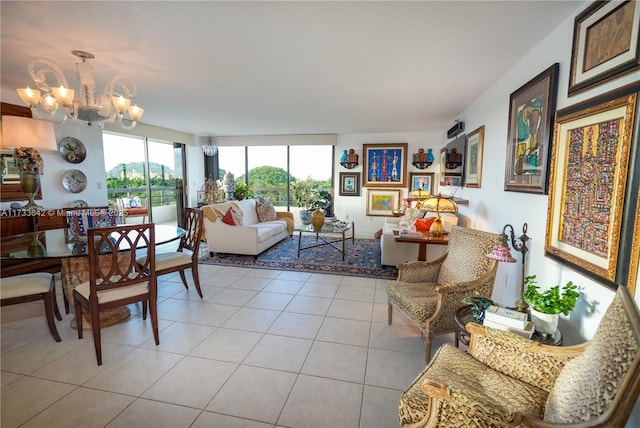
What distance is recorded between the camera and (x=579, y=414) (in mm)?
920

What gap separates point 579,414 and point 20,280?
3.40 m

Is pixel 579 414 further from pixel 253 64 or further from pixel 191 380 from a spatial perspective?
pixel 253 64

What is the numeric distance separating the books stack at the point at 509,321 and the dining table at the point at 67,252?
2511 millimetres

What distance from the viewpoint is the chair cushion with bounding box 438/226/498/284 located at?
2.20 metres

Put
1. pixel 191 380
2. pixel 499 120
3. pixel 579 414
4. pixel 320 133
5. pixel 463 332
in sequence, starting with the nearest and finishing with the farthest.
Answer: pixel 579 414 < pixel 463 332 < pixel 191 380 < pixel 499 120 < pixel 320 133

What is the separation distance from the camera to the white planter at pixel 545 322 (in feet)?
4.97

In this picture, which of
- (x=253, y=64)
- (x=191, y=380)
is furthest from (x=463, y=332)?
(x=253, y=64)

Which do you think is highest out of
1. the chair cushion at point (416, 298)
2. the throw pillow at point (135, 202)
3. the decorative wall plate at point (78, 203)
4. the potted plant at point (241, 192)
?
the potted plant at point (241, 192)

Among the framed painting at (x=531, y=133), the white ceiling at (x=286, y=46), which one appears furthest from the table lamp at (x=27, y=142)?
the framed painting at (x=531, y=133)

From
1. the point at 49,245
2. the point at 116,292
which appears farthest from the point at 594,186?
the point at 49,245

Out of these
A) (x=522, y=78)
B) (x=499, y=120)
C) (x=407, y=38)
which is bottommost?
(x=499, y=120)

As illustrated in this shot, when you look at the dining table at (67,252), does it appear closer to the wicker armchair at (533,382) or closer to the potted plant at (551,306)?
the wicker armchair at (533,382)

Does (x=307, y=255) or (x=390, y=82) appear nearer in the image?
(x=390, y=82)

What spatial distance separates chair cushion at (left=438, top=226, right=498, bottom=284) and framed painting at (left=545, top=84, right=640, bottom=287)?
434 mm
